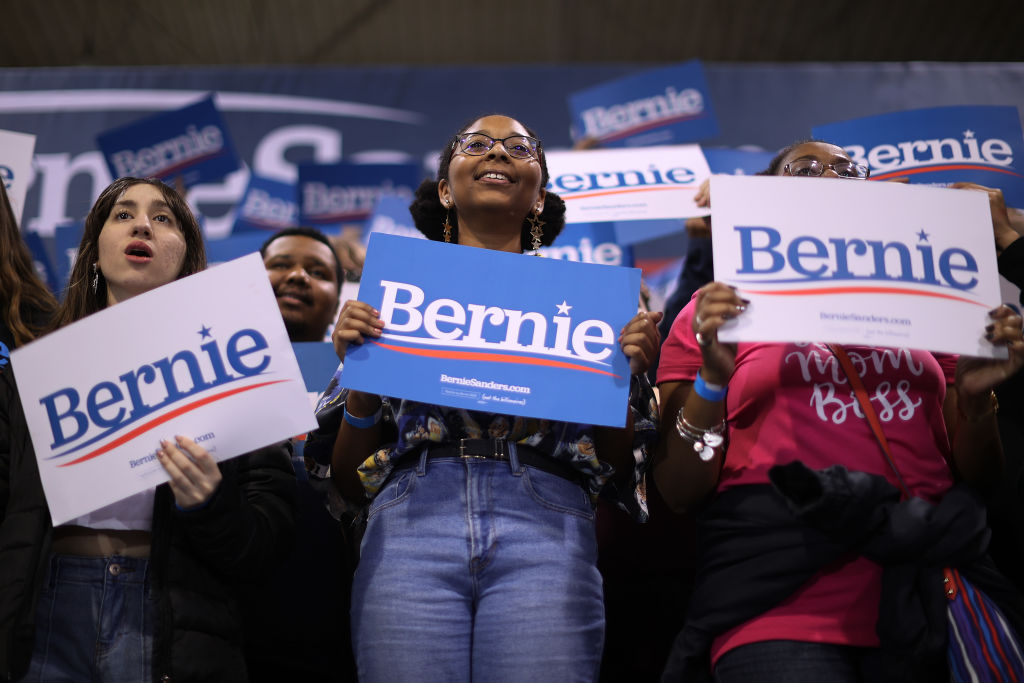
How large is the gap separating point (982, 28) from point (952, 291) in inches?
211

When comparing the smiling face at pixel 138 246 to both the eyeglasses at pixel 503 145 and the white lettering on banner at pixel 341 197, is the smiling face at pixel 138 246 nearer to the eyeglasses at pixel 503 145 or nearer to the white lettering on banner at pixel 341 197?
the eyeglasses at pixel 503 145

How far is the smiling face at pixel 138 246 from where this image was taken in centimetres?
210

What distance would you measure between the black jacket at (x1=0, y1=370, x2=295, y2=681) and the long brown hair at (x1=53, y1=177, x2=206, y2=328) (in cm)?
30

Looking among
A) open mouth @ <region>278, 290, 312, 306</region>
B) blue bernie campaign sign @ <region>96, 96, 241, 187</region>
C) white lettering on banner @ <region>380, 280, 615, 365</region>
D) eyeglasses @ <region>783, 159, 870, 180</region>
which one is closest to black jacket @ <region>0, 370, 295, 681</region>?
white lettering on banner @ <region>380, 280, 615, 365</region>

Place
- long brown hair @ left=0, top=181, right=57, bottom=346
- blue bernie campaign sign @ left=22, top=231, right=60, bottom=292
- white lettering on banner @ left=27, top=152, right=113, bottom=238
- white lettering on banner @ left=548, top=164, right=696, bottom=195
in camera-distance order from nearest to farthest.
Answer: long brown hair @ left=0, top=181, right=57, bottom=346 < white lettering on banner @ left=548, top=164, right=696, bottom=195 < blue bernie campaign sign @ left=22, top=231, right=60, bottom=292 < white lettering on banner @ left=27, top=152, right=113, bottom=238

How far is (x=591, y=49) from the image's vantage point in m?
6.29

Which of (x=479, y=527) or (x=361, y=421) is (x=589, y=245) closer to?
(x=361, y=421)

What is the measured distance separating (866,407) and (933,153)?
146 centimetres

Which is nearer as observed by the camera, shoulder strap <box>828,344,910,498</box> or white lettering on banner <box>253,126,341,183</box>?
shoulder strap <box>828,344,910,498</box>

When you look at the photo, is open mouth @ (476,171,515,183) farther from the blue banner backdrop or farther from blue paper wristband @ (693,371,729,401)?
the blue banner backdrop

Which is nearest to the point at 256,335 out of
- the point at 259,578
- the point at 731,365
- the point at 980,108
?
the point at 259,578

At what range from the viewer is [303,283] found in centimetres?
333

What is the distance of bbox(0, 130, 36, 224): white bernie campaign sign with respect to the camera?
115 inches

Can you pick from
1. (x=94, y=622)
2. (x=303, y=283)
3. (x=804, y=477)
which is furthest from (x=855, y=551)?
(x=303, y=283)
